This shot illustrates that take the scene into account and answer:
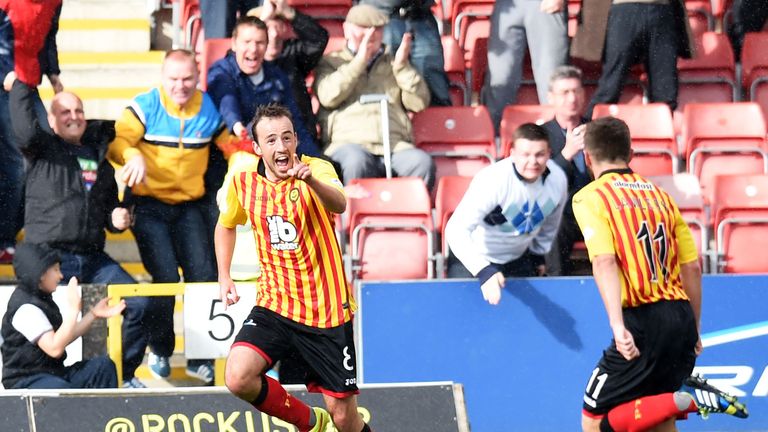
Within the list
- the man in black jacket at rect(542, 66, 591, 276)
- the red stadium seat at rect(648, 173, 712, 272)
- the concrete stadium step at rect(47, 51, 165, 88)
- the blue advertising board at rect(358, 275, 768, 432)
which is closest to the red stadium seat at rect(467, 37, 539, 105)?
the man in black jacket at rect(542, 66, 591, 276)

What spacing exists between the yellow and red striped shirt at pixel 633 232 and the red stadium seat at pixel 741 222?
2.56m

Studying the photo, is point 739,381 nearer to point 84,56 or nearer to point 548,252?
point 548,252

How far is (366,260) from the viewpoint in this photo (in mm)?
9031

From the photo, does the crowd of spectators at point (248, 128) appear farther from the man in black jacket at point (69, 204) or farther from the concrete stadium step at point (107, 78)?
the concrete stadium step at point (107, 78)

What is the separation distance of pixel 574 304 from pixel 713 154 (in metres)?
2.11

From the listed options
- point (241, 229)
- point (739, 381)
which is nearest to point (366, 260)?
point (241, 229)

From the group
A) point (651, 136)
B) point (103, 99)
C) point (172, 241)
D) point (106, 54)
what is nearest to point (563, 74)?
point (651, 136)

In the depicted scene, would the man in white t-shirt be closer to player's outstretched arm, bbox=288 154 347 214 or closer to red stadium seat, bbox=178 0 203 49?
player's outstretched arm, bbox=288 154 347 214

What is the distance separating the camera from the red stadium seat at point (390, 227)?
902 centimetres

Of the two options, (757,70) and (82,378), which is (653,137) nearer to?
(757,70)

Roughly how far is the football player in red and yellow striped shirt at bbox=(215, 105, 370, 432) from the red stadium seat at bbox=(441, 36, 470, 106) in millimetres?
4000

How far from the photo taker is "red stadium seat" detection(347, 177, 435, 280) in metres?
9.02

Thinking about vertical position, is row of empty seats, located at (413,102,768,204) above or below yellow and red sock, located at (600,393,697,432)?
above

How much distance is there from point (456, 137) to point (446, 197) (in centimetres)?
94
